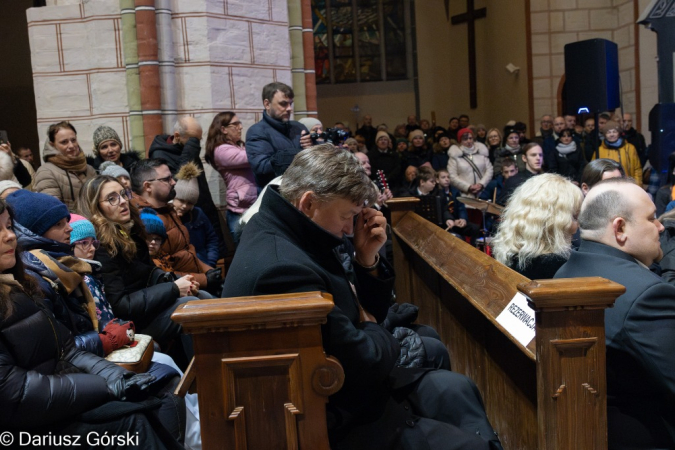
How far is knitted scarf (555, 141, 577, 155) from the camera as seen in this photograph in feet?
30.9

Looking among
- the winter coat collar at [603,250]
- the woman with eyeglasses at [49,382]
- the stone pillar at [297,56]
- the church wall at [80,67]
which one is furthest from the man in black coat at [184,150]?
the winter coat collar at [603,250]

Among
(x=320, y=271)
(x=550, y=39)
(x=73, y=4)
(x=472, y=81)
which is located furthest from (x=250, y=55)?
(x=472, y=81)

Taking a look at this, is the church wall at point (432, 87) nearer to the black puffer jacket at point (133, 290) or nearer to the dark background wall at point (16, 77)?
the dark background wall at point (16, 77)

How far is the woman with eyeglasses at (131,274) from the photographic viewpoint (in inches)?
136

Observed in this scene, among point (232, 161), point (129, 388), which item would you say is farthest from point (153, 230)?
point (129, 388)

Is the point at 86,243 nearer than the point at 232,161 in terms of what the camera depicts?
Yes

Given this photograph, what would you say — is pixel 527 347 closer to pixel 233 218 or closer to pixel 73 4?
pixel 233 218

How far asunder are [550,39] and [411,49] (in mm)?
4821

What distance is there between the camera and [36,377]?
6.88ft

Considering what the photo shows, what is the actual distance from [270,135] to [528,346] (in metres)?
3.39

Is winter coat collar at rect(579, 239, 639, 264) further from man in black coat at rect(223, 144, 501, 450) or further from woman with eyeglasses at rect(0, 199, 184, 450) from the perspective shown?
woman with eyeglasses at rect(0, 199, 184, 450)

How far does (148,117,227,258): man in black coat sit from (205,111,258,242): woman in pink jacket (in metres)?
0.14

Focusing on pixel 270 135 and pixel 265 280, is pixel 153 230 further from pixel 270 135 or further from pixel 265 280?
pixel 265 280

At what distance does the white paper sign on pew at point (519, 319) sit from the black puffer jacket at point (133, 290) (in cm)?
184
